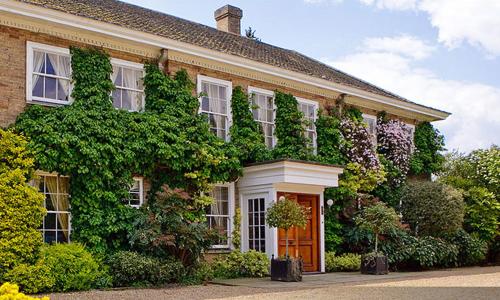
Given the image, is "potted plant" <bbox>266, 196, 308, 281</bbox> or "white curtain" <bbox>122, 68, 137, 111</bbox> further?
"white curtain" <bbox>122, 68, 137, 111</bbox>

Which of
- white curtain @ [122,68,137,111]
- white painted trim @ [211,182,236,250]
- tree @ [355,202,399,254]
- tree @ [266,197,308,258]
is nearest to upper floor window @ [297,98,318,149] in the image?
tree @ [355,202,399,254]

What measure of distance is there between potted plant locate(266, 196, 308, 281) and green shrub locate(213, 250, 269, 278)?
125 cm

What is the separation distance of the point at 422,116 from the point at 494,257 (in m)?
6.13

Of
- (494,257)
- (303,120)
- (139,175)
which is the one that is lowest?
(494,257)

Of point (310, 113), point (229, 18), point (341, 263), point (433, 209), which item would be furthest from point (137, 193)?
point (229, 18)

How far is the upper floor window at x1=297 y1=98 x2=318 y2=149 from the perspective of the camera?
67.3ft

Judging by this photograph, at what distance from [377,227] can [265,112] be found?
4807 millimetres

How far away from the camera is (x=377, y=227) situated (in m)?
18.3

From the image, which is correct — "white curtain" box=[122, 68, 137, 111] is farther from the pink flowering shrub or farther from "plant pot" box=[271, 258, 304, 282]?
the pink flowering shrub

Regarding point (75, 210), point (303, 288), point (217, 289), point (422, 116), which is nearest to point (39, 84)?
point (75, 210)

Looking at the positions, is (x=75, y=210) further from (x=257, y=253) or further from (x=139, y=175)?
(x=257, y=253)

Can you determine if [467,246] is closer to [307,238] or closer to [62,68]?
[307,238]

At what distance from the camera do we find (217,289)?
13883mm

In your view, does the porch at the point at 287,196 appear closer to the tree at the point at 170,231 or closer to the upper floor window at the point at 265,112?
the upper floor window at the point at 265,112
